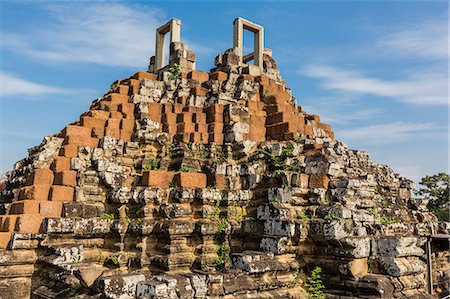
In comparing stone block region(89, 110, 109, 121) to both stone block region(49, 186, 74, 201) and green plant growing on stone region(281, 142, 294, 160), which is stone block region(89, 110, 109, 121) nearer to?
stone block region(49, 186, 74, 201)

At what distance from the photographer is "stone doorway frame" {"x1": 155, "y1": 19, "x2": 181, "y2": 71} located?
44.3 feet

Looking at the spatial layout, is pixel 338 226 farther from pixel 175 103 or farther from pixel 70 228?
pixel 175 103

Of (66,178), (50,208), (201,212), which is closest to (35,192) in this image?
(50,208)

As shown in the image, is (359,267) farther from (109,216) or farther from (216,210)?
(109,216)

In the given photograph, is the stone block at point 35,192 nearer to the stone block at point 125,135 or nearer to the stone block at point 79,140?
the stone block at point 79,140

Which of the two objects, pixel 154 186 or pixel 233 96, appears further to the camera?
pixel 233 96

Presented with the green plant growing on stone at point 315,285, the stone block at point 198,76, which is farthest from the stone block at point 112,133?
the green plant growing on stone at point 315,285

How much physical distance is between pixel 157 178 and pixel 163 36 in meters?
7.67

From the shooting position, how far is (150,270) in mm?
7840

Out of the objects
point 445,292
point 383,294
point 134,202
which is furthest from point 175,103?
point 445,292

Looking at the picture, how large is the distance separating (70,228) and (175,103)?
180 inches

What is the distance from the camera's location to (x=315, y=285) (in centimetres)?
695

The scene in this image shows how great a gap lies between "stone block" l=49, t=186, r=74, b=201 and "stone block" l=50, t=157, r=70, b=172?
0.53 meters

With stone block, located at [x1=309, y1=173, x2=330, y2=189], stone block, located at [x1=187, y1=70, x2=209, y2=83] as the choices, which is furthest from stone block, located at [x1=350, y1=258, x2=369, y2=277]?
stone block, located at [x1=187, y1=70, x2=209, y2=83]
